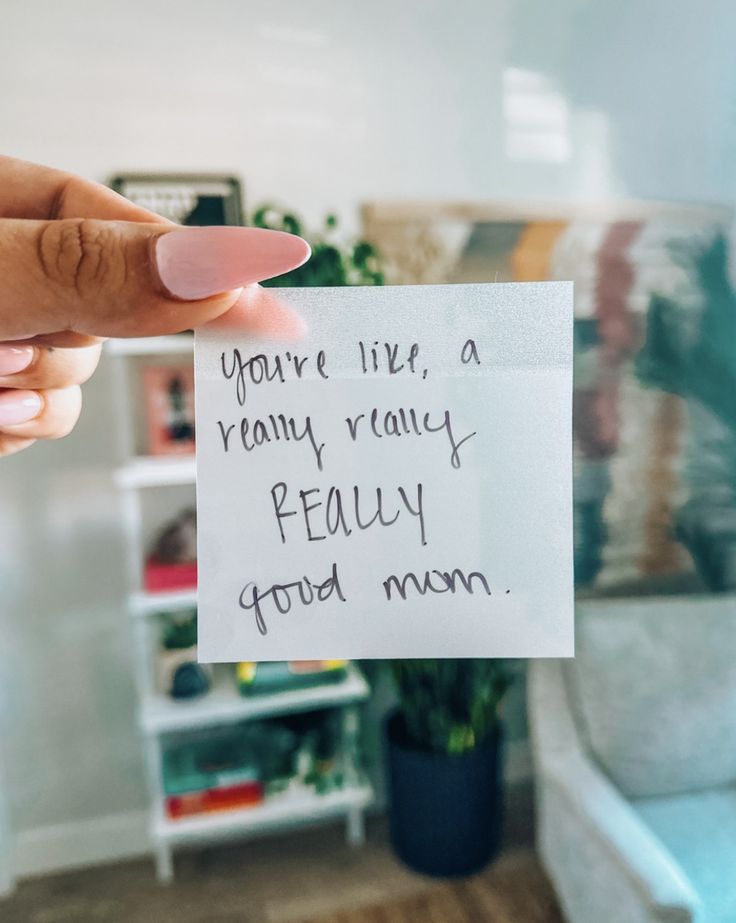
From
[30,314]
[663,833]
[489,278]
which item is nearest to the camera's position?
[30,314]

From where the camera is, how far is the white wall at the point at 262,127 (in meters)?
1.77

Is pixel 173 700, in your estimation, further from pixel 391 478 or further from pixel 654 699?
pixel 391 478

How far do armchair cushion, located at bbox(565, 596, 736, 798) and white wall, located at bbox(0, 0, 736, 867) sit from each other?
1.24 meters

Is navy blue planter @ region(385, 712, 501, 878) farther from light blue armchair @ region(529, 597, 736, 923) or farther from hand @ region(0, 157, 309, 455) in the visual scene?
hand @ region(0, 157, 309, 455)

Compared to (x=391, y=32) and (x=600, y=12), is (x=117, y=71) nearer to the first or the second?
(x=391, y=32)

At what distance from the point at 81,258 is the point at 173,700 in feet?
5.42

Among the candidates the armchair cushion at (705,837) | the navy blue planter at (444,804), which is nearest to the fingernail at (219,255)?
the armchair cushion at (705,837)

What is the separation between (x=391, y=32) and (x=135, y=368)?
3.74 feet

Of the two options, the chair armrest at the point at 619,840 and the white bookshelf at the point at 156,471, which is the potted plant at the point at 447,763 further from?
the white bookshelf at the point at 156,471

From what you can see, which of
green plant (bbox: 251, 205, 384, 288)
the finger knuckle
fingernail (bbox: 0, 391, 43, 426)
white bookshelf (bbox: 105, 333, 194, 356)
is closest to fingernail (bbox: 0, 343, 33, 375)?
fingernail (bbox: 0, 391, 43, 426)

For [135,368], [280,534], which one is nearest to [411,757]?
[135,368]

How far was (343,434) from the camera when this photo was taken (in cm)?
48

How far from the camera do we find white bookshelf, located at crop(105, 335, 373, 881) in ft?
5.77

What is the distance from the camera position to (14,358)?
542mm
